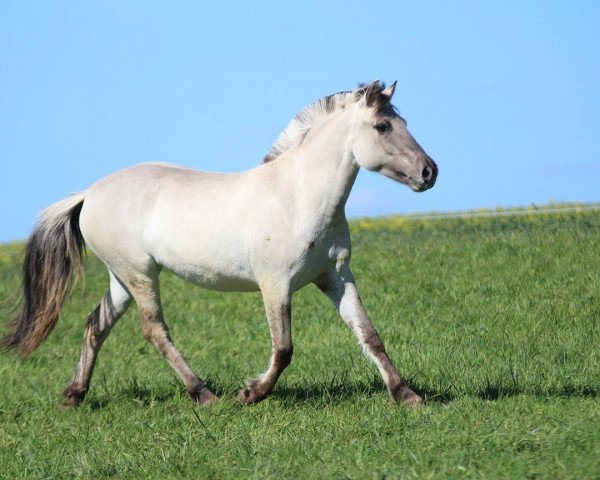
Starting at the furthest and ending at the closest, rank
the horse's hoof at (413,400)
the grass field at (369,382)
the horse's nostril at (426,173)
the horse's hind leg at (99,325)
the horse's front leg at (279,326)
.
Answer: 1. the horse's hind leg at (99,325)
2. the horse's front leg at (279,326)
3. the horse's hoof at (413,400)
4. the horse's nostril at (426,173)
5. the grass field at (369,382)

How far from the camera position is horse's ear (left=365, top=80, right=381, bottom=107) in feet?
24.4

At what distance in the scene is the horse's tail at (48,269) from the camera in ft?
30.9

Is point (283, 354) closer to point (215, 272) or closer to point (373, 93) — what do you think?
point (215, 272)

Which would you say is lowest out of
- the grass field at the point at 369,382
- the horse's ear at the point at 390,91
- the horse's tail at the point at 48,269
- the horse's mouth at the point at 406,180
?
the grass field at the point at 369,382

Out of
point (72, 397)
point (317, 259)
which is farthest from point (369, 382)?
point (72, 397)

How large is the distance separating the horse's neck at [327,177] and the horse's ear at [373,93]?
0.28 m

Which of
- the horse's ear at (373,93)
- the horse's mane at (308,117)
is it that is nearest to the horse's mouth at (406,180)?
the horse's ear at (373,93)

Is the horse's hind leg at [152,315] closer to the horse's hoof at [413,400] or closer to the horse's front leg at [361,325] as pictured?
the horse's front leg at [361,325]

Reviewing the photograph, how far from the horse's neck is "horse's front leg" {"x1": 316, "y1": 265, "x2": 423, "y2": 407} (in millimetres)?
498

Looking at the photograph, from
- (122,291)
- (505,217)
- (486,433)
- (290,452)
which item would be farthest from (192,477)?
(505,217)

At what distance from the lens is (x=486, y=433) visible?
6027mm

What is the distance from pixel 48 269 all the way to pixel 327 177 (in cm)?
318

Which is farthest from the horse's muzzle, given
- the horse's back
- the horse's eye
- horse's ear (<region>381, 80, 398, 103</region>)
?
the horse's back

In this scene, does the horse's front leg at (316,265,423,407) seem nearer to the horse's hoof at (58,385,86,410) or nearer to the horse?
the horse
